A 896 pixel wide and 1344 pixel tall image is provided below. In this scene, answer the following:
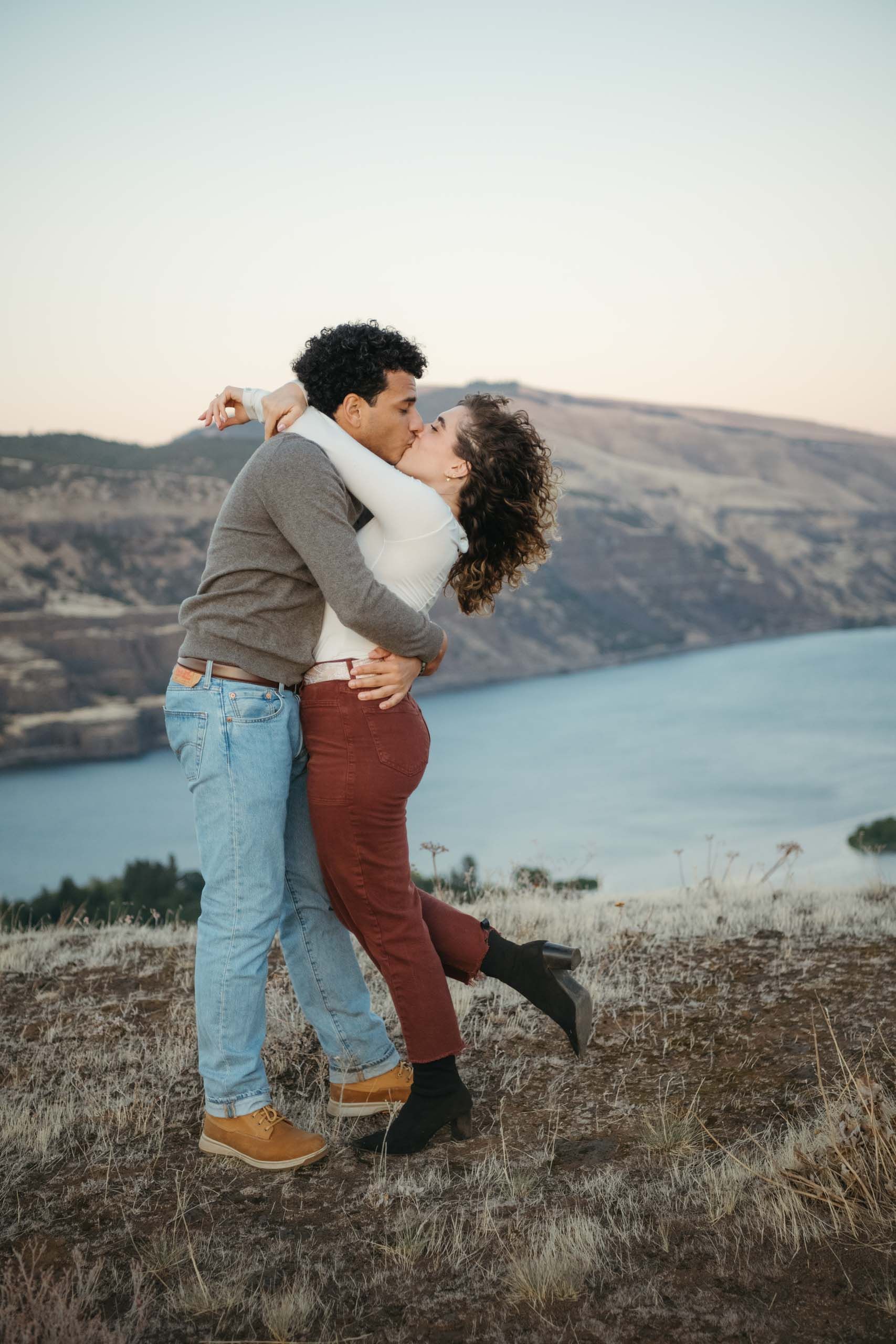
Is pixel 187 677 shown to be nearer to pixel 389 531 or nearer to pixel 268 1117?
pixel 389 531

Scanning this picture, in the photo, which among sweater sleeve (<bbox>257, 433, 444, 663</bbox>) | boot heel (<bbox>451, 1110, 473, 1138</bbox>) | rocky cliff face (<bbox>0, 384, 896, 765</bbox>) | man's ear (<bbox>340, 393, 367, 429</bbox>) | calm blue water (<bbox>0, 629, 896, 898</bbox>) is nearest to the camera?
sweater sleeve (<bbox>257, 433, 444, 663</bbox>)

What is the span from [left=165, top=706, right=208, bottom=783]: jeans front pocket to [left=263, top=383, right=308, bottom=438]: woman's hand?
2.18 ft

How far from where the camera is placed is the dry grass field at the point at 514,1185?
185cm

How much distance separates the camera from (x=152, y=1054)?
3229 millimetres

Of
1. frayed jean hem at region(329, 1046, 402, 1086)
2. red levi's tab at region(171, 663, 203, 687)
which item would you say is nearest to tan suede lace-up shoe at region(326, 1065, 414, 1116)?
frayed jean hem at region(329, 1046, 402, 1086)

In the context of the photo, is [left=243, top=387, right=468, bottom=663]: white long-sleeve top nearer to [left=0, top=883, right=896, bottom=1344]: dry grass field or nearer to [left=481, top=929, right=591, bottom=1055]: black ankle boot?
[left=481, top=929, right=591, bottom=1055]: black ankle boot

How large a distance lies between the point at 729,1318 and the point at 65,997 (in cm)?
287

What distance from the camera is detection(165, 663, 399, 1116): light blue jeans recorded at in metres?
2.34

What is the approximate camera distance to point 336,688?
2.39m

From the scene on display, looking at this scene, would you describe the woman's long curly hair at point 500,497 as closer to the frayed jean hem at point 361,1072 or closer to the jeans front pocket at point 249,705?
the jeans front pocket at point 249,705

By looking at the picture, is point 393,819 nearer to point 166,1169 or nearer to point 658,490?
point 166,1169

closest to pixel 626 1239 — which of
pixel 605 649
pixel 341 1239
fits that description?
pixel 341 1239

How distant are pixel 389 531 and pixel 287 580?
0.84 feet

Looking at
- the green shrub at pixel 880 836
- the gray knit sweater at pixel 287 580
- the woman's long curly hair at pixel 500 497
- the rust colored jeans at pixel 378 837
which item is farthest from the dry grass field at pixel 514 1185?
the green shrub at pixel 880 836
